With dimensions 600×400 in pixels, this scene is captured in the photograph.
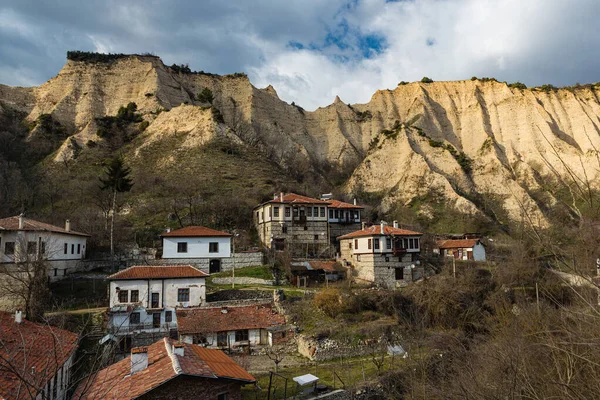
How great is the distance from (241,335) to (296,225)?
16323mm

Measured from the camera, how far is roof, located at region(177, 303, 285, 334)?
21875 mm

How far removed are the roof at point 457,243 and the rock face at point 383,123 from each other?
493 inches

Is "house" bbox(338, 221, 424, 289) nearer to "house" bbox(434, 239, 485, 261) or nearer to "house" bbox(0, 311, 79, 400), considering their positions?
"house" bbox(434, 239, 485, 261)

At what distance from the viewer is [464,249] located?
132ft

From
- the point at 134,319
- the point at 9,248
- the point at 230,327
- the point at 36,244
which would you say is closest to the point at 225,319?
the point at 230,327

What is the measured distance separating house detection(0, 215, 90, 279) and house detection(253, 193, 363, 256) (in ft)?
52.0

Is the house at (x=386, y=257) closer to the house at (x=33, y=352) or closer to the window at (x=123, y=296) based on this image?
the window at (x=123, y=296)

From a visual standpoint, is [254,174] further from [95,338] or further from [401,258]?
[95,338]

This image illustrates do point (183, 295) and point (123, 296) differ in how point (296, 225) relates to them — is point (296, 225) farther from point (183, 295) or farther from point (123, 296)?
point (123, 296)

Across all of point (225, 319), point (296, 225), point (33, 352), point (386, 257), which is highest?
point (296, 225)

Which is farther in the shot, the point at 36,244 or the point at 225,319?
the point at 36,244

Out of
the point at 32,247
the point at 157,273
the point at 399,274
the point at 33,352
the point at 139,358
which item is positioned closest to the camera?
the point at 33,352

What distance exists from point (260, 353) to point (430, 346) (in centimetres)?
898

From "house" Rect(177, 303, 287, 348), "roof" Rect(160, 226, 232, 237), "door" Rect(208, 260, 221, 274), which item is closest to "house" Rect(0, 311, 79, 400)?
"house" Rect(177, 303, 287, 348)
